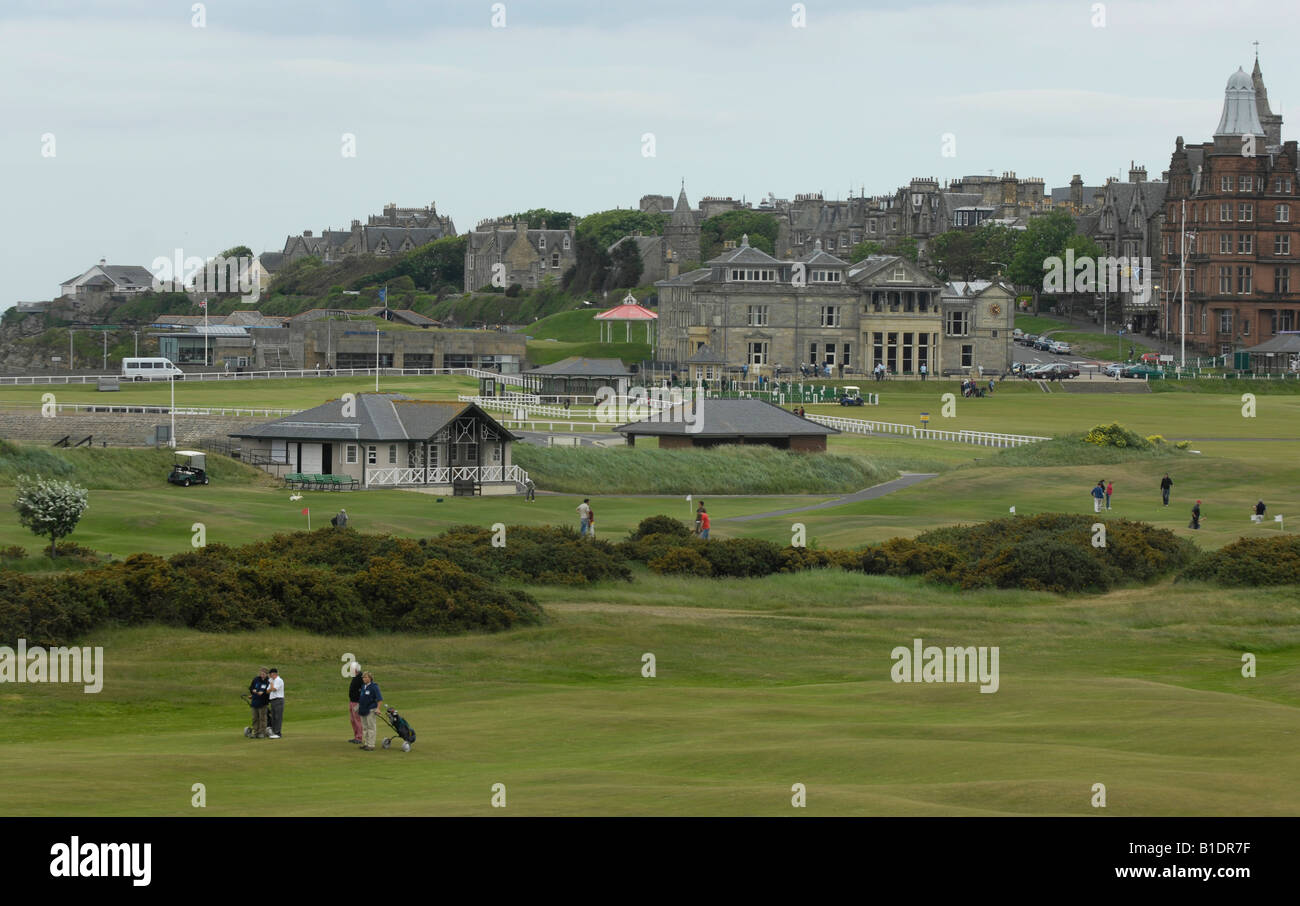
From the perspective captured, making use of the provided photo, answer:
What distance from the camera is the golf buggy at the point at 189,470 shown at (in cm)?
6838

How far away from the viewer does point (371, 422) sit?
72.3 meters

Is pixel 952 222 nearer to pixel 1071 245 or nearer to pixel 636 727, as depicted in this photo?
pixel 1071 245

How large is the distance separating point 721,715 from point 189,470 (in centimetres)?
4417

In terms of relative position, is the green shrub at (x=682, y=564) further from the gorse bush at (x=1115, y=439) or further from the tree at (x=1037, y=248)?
the tree at (x=1037, y=248)

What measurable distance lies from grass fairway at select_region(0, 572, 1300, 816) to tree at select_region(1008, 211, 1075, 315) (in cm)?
12045

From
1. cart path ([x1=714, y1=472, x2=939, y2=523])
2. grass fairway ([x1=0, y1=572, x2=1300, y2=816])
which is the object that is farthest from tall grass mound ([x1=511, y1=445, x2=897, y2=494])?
grass fairway ([x1=0, y1=572, x2=1300, y2=816])

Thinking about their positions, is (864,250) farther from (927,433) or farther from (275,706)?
(275,706)

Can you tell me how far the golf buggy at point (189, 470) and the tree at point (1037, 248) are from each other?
352 feet

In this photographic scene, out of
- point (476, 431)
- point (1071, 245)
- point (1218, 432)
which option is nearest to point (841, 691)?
point (476, 431)

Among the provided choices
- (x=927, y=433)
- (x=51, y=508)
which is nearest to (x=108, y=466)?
(x=51, y=508)

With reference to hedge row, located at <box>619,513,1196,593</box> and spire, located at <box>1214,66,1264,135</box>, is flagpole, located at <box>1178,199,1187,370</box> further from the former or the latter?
hedge row, located at <box>619,513,1196,593</box>

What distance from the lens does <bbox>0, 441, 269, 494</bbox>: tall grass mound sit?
218 feet

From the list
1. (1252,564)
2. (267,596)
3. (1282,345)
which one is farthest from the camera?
(1282,345)

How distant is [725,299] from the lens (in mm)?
139250
